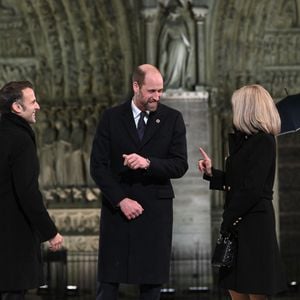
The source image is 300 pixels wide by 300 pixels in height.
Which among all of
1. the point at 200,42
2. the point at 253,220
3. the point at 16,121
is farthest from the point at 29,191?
the point at 200,42

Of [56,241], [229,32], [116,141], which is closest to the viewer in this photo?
[56,241]

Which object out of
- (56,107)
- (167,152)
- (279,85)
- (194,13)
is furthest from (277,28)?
(167,152)

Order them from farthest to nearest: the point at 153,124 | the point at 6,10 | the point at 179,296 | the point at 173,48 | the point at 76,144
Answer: the point at 6,10 < the point at 76,144 < the point at 173,48 < the point at 179,296 < the point at 153,124

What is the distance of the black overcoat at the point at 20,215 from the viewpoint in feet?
20.0

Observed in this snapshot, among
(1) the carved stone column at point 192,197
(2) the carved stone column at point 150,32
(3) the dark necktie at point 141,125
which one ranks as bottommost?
(1) the carved stone column at point 192,197

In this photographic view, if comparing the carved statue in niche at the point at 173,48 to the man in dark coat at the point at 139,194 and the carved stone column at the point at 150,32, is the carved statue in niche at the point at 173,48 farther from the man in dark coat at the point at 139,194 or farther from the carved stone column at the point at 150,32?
the man in dark coat at the point at 139,194

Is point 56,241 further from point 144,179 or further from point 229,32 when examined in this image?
point 229,32

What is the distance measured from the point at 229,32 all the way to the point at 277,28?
2.95 ft

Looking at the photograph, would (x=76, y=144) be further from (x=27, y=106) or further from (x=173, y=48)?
(x=27, y=106)

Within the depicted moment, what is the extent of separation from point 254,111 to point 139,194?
2.91 feet

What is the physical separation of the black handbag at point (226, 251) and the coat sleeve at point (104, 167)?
0.66 metres

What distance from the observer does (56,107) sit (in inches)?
617

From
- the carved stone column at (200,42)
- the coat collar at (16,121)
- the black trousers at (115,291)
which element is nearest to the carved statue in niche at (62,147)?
the carved stone column at (200,42)

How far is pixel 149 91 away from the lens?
21.4 feet
